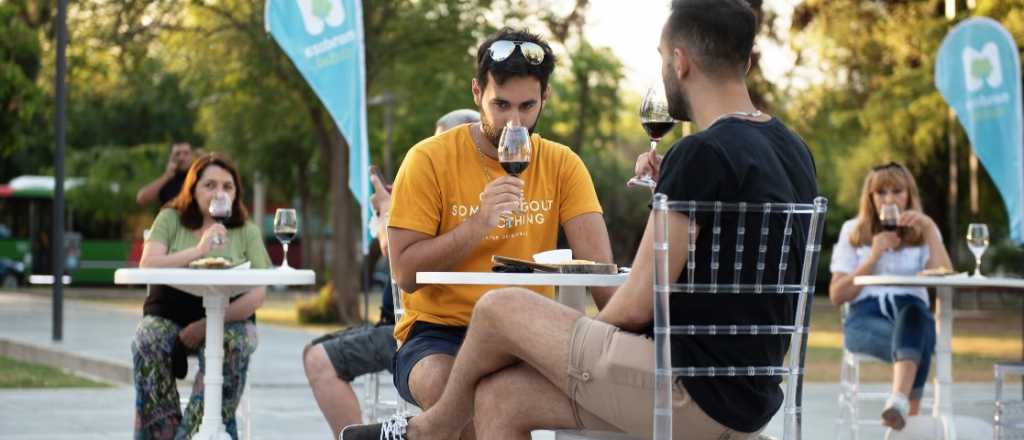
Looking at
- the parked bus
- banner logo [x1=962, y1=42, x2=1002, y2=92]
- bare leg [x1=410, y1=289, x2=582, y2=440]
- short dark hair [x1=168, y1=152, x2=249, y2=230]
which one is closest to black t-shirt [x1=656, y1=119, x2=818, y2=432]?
bare leg [x1=410, y1=289, x2=582, y2=440]

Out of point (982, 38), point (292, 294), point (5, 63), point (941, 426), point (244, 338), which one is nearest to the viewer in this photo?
point (244, 338)

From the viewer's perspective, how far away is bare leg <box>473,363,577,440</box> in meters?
3.82

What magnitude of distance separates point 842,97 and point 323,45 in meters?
21.4

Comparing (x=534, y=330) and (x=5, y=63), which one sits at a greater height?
(x=5, y=63)

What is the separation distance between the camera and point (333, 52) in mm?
10836

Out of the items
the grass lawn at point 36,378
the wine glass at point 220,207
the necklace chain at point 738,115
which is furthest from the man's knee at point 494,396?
the grass lawn at point 36,378

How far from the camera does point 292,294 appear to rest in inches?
1617

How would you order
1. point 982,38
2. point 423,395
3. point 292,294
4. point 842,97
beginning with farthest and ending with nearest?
point 292,294
point 842,97
point 982,38
point 423,395

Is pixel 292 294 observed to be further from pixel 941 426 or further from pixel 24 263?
pixel 941 426

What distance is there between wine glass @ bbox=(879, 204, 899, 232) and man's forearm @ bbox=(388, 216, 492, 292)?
3969 mm

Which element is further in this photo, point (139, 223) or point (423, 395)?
point (139, 223)

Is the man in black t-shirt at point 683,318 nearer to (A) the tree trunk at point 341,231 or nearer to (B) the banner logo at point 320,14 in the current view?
(B) the banner logo at point 320,14

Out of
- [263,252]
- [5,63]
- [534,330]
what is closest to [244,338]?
[263,252]

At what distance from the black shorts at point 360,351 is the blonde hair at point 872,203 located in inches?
130
